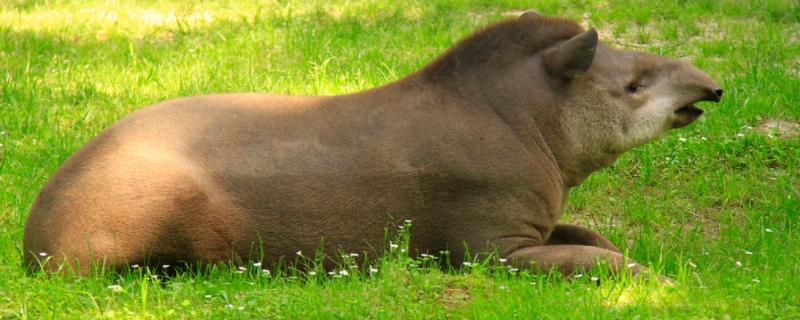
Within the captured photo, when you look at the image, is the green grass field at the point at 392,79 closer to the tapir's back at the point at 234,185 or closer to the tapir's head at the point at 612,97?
the tapir's back at the point at 234,185

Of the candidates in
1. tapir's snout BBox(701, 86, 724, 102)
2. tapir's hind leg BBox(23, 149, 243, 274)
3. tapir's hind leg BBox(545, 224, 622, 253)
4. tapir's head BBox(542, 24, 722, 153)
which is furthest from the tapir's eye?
tapir's hind leg BBox(23, 149, 243, 274)

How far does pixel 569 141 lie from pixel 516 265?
0.91 meters

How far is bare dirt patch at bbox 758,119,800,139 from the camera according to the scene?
8250 millimetres

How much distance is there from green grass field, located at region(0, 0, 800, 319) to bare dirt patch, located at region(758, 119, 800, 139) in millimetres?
18

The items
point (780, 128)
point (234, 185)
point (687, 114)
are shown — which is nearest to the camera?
point (234, 185)

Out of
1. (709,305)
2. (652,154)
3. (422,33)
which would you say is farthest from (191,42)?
(709,305)

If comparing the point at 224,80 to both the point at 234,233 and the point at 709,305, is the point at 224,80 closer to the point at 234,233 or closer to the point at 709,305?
the point at 234,233

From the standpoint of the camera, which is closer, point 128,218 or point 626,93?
point 128,218

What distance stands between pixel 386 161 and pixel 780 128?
432 cm

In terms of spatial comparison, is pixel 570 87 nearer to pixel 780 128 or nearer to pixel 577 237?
pixel 577 237

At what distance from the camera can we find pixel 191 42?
33.8ft

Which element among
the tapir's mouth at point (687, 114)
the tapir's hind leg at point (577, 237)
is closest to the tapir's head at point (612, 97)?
the tapir's mouth at point (687, 114)

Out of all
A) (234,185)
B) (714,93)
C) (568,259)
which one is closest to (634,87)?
(714,93)

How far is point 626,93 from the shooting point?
607 cm
